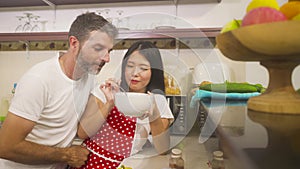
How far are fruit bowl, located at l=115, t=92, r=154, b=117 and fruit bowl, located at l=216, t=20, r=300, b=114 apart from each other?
0.20 metres

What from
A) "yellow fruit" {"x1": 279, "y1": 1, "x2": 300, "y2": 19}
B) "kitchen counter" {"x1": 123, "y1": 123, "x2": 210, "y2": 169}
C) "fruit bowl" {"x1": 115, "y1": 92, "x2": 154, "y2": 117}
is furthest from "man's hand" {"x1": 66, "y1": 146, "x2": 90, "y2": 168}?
"yellow fruit" {"x1": 279, "y1": 1, "x2": 300, "y2": 19}

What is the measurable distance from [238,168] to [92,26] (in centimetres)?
83

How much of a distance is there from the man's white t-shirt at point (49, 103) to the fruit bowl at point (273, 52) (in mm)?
579

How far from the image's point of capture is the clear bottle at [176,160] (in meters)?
0.88

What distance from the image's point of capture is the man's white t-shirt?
92 cm

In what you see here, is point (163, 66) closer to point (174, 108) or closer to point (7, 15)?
point (174, 108)

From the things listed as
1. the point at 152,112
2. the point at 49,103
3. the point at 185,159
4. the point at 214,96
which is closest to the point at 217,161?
the point at 185,159

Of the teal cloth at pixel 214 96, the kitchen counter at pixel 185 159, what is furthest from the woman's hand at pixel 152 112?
the kitchen counter at pixel 185 159

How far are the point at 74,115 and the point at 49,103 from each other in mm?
110

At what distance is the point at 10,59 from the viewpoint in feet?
7.93

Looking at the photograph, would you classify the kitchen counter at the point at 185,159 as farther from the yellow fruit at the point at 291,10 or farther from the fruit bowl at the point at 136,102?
the yellow fruit at the point at 291,10

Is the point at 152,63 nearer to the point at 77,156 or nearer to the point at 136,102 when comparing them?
the point at 136,102

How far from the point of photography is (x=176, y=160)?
35.5 inches

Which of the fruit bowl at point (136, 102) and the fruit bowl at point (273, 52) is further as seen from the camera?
the fruit bowl at point (136, 102)
